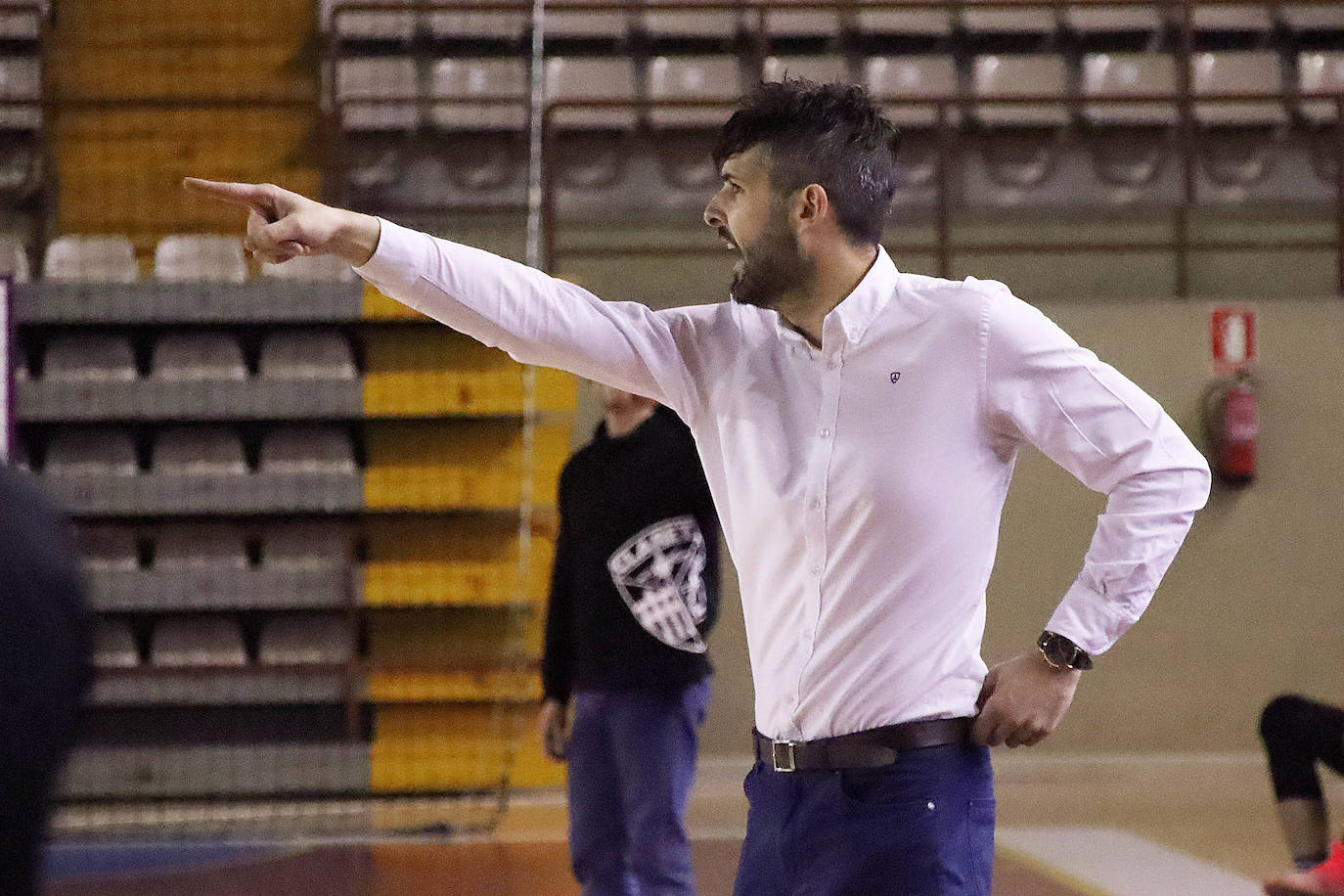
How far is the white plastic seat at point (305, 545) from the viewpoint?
825cm

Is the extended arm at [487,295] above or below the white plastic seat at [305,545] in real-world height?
above

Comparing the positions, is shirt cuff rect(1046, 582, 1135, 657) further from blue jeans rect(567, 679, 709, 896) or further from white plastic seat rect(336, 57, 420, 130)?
white plastic seat rect(336, 57, 420, 130)

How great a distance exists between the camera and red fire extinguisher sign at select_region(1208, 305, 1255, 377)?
8.65 m

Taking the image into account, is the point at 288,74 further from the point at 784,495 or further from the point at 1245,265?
the point at 784,495

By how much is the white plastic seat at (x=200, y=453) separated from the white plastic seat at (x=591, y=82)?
10.6 ft

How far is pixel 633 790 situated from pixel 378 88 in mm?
7089

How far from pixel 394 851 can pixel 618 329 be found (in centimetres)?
494

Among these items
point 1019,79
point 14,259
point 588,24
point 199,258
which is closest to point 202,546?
point 199,258

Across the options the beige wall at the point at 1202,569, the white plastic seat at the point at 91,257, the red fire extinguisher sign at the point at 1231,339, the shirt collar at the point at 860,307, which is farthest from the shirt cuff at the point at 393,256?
the red fire extinguisher sign at the point at 1231,339

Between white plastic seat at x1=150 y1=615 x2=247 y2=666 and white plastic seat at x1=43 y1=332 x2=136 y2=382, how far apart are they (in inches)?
52.3

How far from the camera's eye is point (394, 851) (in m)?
6.91

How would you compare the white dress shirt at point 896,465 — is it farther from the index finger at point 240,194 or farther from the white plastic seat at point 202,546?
the white plastic seat at point 202,546

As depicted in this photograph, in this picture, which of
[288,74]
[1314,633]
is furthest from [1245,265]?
[288,74]

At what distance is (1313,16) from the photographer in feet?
35.1
